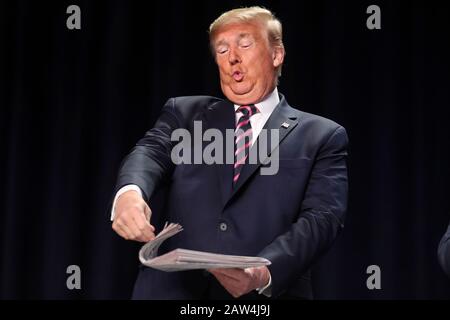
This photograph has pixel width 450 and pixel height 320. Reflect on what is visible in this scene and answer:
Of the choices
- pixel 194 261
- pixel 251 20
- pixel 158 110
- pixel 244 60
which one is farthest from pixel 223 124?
pixel 158 110

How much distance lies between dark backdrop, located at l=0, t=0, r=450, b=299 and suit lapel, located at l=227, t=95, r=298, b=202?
0.77 meters

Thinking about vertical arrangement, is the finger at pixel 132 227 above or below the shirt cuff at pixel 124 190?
below

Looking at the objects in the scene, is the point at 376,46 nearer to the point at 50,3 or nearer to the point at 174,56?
the point at 174,56

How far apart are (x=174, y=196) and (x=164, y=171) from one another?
0.07 meters

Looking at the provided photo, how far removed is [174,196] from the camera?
190 centimetres

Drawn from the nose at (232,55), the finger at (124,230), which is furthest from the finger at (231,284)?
the nose at (232,55)

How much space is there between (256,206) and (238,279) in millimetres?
282

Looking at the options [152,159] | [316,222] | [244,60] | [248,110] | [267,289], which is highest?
[244,60]

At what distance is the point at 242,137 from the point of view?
6.41ft

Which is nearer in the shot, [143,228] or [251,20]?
[143,228]

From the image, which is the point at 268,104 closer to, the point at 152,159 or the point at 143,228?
the point at 152,159

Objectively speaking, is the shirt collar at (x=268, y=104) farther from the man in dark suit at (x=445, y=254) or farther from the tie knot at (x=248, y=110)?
the man in dark suit at (x=445, y=254)

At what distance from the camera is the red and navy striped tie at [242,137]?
6.26 ft

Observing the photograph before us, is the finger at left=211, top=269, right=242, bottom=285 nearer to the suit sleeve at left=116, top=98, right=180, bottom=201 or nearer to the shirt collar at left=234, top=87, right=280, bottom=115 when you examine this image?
the suit sleeve at left=116, top=98, right=180, bottom=201
